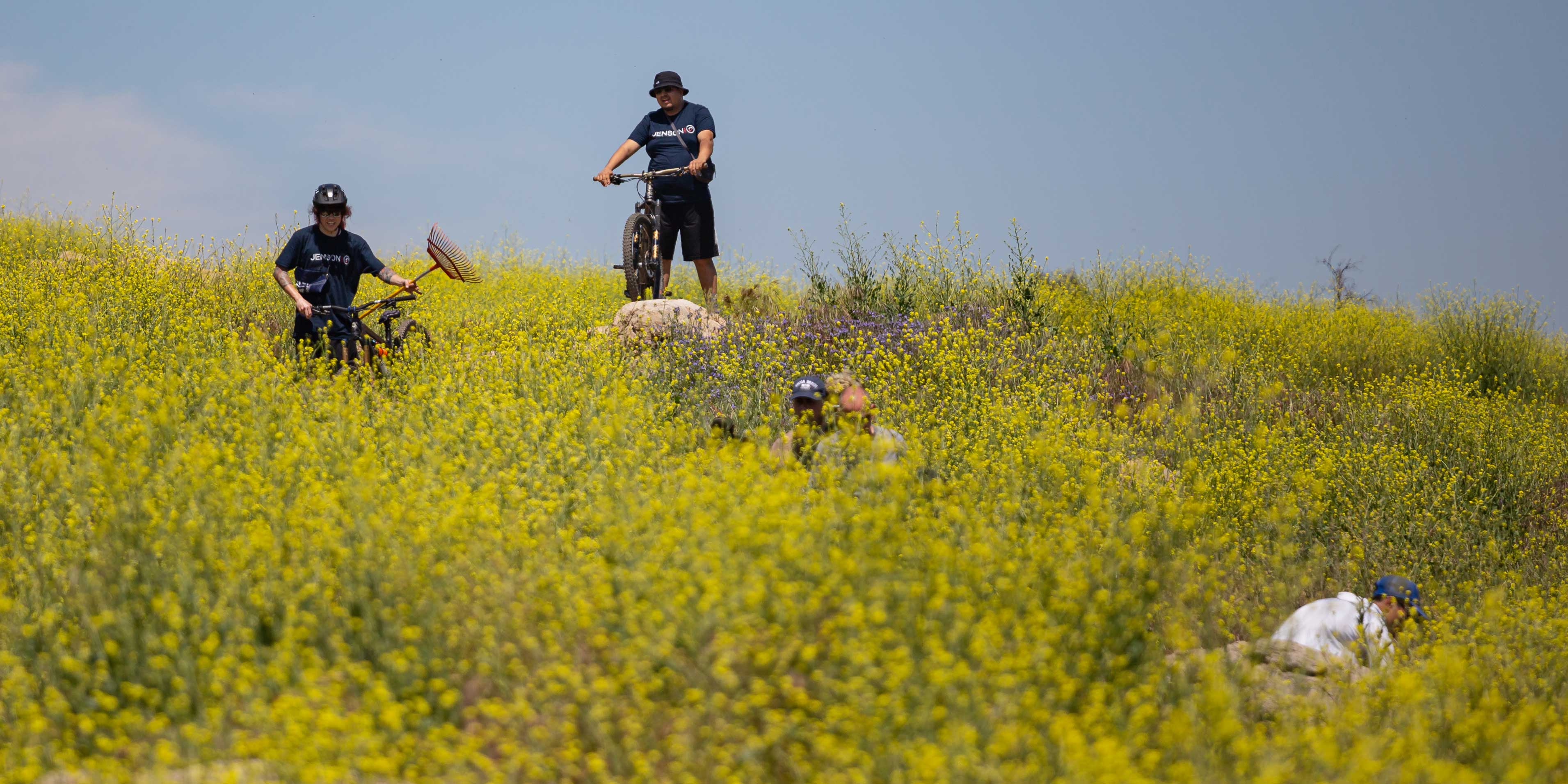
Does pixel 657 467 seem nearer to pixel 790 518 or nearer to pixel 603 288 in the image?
pixel 790 518

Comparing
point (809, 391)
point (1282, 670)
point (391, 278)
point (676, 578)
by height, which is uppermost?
point (391, 278)

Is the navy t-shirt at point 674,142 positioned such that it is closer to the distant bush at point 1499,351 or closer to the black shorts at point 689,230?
the black shorts at point 689,230

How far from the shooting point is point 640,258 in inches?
403

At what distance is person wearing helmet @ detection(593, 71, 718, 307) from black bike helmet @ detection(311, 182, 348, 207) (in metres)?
2.75

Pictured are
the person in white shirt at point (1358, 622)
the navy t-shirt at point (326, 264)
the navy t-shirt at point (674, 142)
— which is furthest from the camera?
the navy t-shirt at point (674, 142)

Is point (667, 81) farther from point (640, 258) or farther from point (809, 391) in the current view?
point (809, 391)

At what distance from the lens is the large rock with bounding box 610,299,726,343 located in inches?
363

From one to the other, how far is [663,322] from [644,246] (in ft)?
3.94

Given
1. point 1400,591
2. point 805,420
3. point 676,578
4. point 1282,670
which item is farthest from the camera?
point 805,420

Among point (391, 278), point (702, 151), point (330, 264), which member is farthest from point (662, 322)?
point (330, 264)

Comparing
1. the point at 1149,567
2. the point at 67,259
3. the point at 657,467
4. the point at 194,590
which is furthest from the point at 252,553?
the point at 67,259

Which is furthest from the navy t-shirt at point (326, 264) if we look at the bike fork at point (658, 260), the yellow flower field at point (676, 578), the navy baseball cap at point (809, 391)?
the navy baseball cap at point (809, 391)

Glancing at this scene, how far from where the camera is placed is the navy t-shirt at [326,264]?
24.6ft

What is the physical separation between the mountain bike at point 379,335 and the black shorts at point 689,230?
2512mm
